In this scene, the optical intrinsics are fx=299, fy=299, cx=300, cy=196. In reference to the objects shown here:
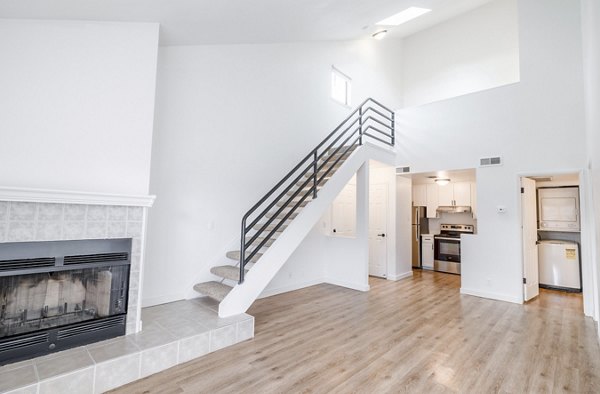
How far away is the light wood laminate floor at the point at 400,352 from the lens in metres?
2.46

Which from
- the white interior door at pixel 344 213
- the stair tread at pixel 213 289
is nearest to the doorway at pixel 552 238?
the white interior door at pixel 344 213

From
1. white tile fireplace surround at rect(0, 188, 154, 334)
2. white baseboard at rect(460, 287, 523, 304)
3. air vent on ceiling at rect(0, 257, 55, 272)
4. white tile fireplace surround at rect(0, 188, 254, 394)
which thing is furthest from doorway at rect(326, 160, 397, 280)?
air vent on ceiling at rect(0, 257, 55, 272)

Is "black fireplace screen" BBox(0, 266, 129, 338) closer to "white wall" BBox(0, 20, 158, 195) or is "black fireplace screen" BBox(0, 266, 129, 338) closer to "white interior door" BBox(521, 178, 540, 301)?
"white wall" BBox(0, 20, 158, 195)

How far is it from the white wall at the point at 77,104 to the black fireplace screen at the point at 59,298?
78cm

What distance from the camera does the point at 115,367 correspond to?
7.75 ft

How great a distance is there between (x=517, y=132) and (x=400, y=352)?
4264mm

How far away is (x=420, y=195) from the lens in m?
8.11

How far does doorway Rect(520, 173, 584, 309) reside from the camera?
201 inches

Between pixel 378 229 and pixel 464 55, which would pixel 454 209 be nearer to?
pixel 378 229

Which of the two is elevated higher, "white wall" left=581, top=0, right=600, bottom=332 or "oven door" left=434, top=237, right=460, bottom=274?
"white wall" left=581, top=0, right=600, bottom=332

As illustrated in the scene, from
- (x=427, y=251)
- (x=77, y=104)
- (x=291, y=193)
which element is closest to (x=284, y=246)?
(x=291, y=193)

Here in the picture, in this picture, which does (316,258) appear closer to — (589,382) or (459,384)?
(459,384)

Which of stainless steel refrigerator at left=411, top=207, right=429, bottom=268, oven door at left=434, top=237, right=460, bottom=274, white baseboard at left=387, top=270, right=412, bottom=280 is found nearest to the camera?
white baseboard at left=387, top=270, right=412, bottom=280

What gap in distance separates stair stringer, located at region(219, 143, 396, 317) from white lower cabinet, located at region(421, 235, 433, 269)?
347 cm
